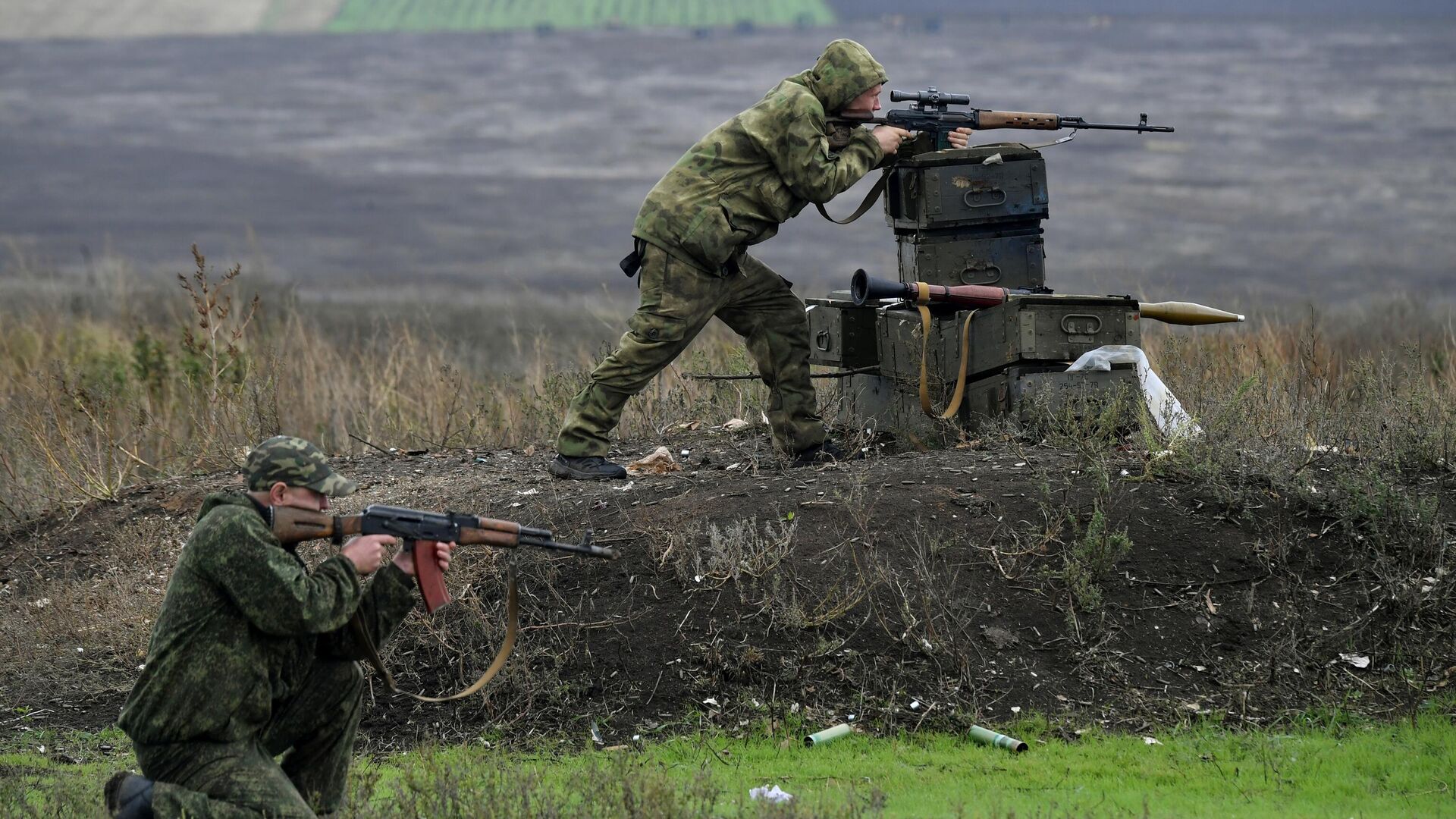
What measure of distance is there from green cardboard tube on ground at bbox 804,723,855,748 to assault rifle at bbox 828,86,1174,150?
11.3ft

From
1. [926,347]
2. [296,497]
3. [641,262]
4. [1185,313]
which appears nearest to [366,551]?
[296,497]

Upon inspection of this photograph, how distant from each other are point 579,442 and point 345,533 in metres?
3.41

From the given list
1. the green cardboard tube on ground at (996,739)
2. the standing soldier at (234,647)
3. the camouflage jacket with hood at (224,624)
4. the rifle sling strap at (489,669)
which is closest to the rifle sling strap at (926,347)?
the green cardboard tube on ground at (996,739)

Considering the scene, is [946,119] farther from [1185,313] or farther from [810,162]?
[1185,313]

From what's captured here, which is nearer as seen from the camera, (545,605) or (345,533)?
(345,533)

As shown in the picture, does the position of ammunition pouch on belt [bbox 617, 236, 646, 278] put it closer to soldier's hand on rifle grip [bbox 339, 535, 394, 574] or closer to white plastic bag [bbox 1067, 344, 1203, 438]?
white plastic bag [bbox 1067, 344, 1203, 438]

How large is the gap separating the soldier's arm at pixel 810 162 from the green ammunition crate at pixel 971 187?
30.2 inches

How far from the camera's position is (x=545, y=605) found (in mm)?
7691

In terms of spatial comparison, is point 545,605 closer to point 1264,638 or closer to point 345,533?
point 345,533

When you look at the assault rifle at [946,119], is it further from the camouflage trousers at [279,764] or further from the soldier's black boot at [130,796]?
the soldier's black boot at [130,796]

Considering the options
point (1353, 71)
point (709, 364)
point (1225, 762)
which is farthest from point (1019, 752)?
point (1353, 71)

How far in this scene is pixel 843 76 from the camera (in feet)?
28.1

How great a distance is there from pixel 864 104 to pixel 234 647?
4.83 metres

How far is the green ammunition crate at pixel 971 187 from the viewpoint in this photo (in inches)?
361
